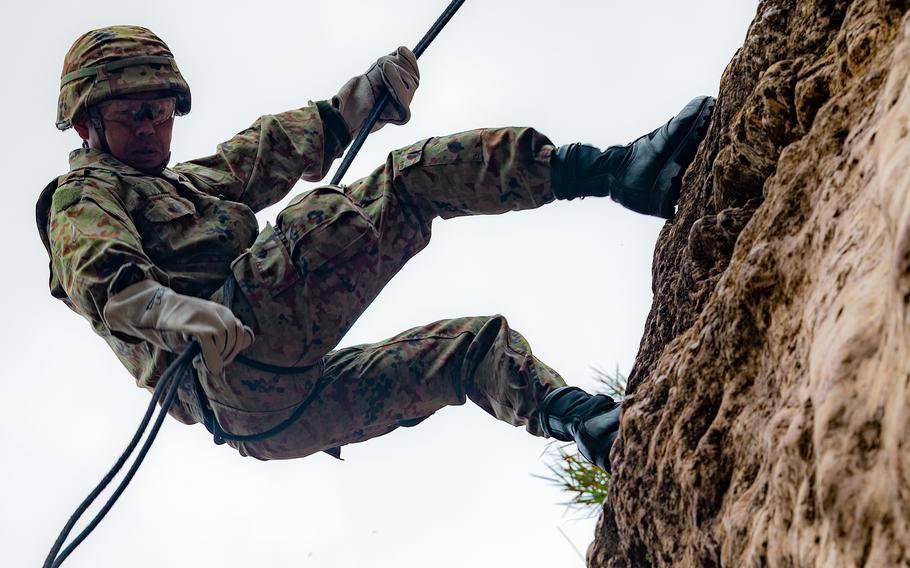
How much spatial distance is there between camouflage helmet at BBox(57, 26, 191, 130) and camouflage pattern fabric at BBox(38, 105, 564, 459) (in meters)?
0.24

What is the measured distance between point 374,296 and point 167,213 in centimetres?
85

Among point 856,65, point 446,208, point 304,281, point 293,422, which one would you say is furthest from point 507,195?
point 856,65

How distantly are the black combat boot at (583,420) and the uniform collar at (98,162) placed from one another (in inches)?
73.6

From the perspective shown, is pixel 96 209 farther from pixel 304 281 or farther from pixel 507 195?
pixel 507 195

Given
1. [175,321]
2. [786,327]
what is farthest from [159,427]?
[786,327]

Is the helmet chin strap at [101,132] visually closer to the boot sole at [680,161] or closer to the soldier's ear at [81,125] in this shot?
the soldier's ear at [81,125]

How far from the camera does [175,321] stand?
349cm

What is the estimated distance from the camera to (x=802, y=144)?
2650 millimetres

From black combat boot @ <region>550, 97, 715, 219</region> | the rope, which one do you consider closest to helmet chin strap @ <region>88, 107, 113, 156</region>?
the rope

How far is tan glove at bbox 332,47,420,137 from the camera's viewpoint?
16.0 feet

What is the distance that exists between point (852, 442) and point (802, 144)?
1177 mm

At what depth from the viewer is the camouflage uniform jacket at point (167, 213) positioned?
378cm

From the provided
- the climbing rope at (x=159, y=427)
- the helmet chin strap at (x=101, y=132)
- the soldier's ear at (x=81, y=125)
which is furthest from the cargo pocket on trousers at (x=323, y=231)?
the soldier's ear at (x=81, y=125)

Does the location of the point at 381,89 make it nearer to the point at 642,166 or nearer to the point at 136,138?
the point at 136,138
